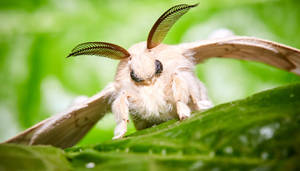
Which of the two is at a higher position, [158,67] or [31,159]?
[158,67]

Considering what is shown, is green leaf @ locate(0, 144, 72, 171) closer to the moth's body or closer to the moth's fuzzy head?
the moth's body

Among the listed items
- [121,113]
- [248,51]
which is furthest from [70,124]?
[248,51]

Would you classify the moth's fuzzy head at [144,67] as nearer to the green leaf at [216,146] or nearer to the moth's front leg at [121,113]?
the moth's front leg at [121,113]

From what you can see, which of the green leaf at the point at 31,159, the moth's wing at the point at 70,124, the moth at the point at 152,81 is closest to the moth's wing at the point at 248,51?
the moth at the point at 152,81

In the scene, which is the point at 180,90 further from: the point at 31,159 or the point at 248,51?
the point at 31,159

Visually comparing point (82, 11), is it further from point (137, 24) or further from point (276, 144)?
point (276, 144)

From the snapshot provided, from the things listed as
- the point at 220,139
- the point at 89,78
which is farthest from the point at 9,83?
the point at 220,139
